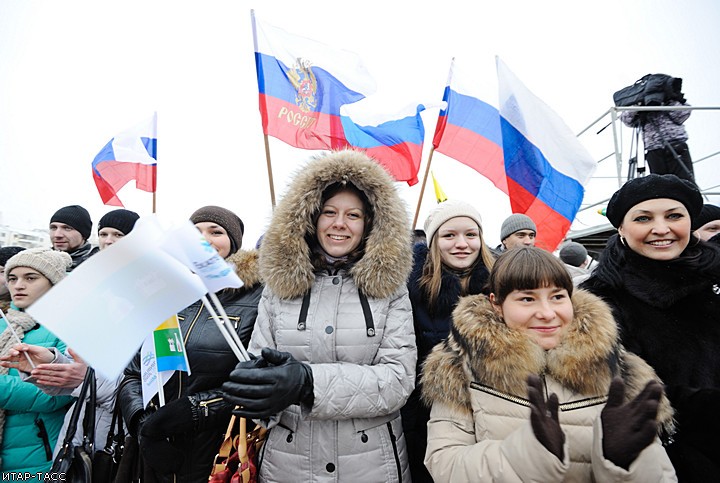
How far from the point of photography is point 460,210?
2.59 m

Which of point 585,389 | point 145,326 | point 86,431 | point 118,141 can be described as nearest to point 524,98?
point 585,389

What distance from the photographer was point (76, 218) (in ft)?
13.5

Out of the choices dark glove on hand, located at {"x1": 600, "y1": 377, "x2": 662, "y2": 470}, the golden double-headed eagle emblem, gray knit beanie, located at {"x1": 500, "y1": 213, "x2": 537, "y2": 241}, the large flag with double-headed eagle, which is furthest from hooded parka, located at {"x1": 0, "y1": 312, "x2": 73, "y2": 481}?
the golden double-headed eagle emblem

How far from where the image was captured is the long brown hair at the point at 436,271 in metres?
2.35

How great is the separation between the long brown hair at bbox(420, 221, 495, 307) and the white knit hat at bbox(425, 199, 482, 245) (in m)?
0.07

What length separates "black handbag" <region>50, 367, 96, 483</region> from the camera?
2.08 m

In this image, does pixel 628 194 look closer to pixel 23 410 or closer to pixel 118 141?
pixel 23 410

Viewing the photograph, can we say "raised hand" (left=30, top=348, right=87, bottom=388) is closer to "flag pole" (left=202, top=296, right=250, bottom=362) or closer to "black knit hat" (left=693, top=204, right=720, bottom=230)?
"flag pole" (left=202, top=296, right=250, bottom=362)

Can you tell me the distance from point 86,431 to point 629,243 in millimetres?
3215

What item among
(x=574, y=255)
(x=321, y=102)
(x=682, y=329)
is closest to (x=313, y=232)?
(x=682, y=329)

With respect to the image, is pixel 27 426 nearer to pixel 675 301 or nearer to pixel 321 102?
pixel 675 301

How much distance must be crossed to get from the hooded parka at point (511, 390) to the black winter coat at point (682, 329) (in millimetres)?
277

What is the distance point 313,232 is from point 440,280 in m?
0.90

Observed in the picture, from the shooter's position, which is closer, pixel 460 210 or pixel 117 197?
pixel 460 210
